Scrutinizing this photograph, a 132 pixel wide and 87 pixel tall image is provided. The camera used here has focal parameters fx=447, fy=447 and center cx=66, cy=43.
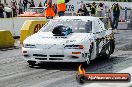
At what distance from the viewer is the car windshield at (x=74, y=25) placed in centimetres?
1262

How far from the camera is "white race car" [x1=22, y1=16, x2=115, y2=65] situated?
37.9 feet

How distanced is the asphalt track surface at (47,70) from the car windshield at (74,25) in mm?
981

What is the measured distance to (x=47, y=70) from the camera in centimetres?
1150

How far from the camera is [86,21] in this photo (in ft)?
42.5

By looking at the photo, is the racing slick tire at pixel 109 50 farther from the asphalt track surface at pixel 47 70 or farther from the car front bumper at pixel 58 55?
the car front bumper at pixel 58 55

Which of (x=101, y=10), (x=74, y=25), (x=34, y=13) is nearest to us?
(x=74, y=25)

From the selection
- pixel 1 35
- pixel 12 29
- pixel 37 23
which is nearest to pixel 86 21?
pixel 1 35

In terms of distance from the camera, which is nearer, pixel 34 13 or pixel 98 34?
pixel 98 34

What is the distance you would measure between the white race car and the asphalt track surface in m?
0.32

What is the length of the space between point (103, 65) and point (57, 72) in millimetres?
1866

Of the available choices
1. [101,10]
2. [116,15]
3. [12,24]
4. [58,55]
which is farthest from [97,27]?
[101,10]

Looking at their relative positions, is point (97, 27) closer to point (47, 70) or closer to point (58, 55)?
point (58, 55)

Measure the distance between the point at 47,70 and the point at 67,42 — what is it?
0.89 meters

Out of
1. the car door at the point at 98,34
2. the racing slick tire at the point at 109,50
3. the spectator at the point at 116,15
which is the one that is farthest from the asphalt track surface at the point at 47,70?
the spectator at the point at 116,15
